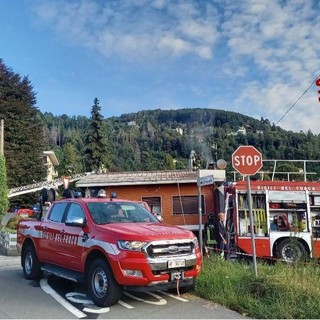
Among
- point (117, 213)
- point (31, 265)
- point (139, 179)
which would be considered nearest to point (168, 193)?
point (139, 179)

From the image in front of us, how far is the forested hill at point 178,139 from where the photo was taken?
33719mm

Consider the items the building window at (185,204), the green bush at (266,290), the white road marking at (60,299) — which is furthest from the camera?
the building window at (185,204)

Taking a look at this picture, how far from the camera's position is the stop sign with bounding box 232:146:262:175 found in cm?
864

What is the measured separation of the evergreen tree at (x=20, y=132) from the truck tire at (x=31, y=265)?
3848 centimetres

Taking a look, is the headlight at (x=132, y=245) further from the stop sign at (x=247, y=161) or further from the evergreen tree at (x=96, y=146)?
the evergreen tree at (x=96, y=146)

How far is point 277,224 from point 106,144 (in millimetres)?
43818

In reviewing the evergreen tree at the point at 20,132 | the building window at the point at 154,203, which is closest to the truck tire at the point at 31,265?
the building window at the point at 154,203

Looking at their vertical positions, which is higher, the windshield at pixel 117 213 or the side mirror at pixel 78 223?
the windshield at pixel 117 213

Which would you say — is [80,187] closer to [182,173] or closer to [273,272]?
[182,173]

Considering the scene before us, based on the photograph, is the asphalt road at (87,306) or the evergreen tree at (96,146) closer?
the asphalt road at (87,306)

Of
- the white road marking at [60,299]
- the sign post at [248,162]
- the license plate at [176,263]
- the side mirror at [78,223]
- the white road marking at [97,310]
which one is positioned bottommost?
the white road marking at [97,310]

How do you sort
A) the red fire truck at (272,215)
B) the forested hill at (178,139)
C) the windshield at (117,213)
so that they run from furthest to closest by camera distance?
the forested hill at (178,139), the red fire truck at (272,215), the windshield at (117,213)

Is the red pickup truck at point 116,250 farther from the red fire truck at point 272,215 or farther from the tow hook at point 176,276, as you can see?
the red fire truck at point 272,215

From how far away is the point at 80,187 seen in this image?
2438 cm
